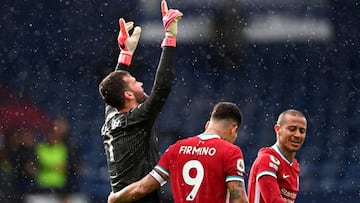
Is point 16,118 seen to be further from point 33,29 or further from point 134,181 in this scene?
point 134,181

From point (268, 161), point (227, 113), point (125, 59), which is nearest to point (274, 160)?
point (268, 161)

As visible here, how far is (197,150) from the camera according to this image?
507 cm

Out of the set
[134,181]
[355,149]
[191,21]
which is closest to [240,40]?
[191,21]

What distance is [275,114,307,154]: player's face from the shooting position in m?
5.89

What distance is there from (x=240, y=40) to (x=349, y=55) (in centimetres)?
126

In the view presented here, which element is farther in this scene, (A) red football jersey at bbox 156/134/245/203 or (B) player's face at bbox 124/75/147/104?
(B) player's face at bbox 124/75/147/104

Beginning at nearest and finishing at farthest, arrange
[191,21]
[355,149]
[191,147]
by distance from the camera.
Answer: [191,147]
[355,149]
[191,21]

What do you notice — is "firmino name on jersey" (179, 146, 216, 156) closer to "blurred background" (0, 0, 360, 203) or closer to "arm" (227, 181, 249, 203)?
"arm" (227, 181, 249, 203)

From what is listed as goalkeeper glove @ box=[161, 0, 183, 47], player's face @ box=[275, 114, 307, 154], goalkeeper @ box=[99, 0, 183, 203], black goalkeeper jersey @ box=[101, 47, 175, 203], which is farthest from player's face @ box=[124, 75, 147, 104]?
player's face @ box=[275, 114, 307, 154]

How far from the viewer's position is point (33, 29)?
36.1 feet

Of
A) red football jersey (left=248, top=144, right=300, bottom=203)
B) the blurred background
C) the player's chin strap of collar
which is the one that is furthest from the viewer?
the blurred background

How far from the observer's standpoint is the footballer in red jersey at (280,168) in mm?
5566

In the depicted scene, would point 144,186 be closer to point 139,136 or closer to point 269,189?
point 139,136

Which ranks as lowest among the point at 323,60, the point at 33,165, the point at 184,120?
the point at 33,165
